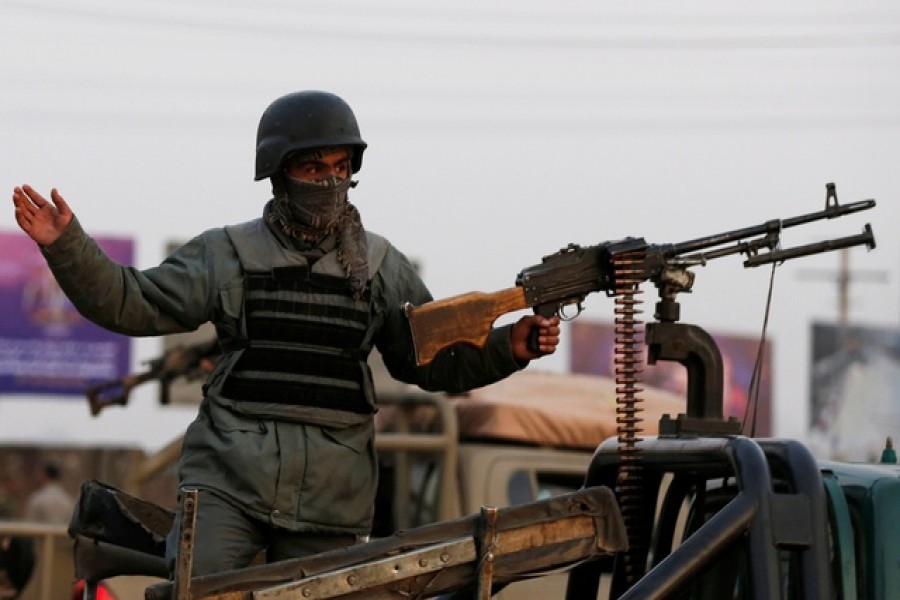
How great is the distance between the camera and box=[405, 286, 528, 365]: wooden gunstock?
4773 mm

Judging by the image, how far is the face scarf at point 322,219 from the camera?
4.89m

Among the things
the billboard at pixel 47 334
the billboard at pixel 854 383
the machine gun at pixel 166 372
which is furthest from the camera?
the billboard at pixel 854 383

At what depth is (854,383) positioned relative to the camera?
60.7 m

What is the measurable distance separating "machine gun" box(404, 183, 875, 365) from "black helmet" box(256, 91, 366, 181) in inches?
19.8

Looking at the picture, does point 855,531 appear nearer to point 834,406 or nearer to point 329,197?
point 329,197

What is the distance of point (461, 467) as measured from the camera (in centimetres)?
897

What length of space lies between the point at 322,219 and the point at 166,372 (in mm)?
7081

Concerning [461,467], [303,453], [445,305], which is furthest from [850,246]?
[461,467]

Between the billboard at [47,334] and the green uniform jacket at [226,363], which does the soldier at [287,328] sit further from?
the billboard at [47,334]

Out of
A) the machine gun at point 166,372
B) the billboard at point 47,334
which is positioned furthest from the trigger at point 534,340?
the billboard at point 47,334

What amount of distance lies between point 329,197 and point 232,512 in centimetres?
85

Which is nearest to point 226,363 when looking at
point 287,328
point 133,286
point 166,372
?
point 287,328

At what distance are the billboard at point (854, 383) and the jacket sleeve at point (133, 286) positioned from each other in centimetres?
5017

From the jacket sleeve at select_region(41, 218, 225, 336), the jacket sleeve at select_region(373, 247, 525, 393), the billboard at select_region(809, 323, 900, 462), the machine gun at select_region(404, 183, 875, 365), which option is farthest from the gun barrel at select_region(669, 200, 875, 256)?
the billboard at select_region(809, 323, 900, 462)
